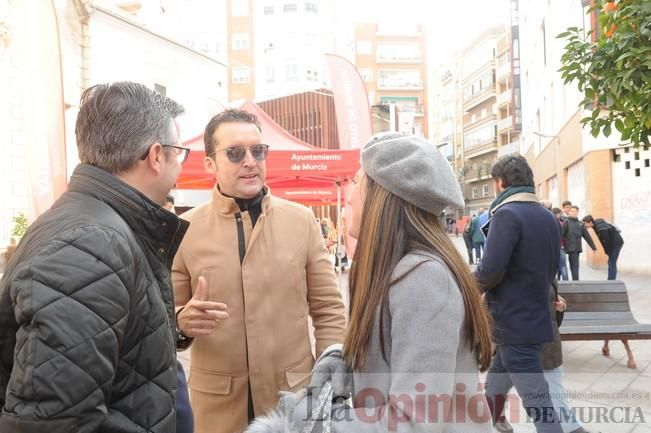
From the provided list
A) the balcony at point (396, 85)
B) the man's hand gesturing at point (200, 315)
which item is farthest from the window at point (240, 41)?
the man's hand gesturing at point (200, 315)

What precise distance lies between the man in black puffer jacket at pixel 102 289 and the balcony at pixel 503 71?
6097cm

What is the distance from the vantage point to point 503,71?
2339 inches

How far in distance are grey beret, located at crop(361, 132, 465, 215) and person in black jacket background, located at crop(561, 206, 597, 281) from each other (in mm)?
10956

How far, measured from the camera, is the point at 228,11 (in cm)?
4850

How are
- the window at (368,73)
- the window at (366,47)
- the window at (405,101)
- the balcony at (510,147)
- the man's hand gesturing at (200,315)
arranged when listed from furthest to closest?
the window at (405,101) < the window at (366,47) < the window at (368,73) < the balcony at (510,147) < the man's hand gesturing at (200,315)

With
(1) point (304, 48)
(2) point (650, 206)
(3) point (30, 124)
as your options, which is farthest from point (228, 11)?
(3) point (30, 124)

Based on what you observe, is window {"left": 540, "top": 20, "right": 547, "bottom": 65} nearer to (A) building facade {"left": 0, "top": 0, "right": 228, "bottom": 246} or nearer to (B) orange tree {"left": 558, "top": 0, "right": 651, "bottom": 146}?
(A) building facade {"left": 0, "top": 0, "right": 228, "bottom": 246}

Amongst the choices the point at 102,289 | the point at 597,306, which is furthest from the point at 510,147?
the point at 102,289

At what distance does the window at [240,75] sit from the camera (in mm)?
48312

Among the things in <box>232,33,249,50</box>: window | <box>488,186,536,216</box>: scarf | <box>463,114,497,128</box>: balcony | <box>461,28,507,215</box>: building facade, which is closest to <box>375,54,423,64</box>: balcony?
<box>461,28,507,215</box>: building facade

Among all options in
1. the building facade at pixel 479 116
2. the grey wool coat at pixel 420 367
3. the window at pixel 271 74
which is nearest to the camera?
the grey wool coat at pixel 420 367

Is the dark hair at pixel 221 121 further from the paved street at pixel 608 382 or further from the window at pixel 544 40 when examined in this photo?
the window at pixel 544 40

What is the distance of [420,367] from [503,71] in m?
63.8

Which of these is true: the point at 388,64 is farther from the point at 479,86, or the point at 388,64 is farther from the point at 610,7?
the point at 610,7
